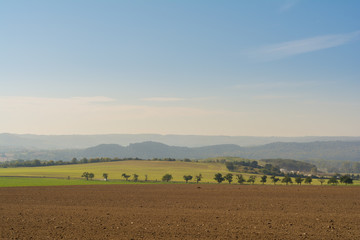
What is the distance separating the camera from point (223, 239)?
22000mm

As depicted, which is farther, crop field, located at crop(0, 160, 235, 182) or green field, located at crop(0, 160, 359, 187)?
crop field, located at crop(0, 160, 235, 182)

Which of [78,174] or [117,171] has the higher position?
[117,171]

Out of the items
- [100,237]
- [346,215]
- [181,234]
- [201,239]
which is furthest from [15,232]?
→ [346,215]

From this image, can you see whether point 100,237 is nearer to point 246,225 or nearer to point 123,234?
point 123,234

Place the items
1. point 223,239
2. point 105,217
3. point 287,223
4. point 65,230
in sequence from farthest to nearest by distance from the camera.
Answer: point 105,217 < point 287,223 < point 65,230 < point 223,239

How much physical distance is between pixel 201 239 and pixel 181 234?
2142 millimetres

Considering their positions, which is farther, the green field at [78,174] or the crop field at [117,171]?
the crop field at [117,171]

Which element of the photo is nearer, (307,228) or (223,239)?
(223,239)

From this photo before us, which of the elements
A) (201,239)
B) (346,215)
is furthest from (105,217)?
(346,215)

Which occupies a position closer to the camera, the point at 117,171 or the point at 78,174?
the point at 78,174

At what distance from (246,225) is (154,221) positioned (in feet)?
28.2

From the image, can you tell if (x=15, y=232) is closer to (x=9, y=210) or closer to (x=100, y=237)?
(x=100, y=237)

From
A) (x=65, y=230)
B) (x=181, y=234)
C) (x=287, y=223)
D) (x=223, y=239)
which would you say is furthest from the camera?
(x=287, y=223)

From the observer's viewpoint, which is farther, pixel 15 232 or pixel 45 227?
pixel 45 227
